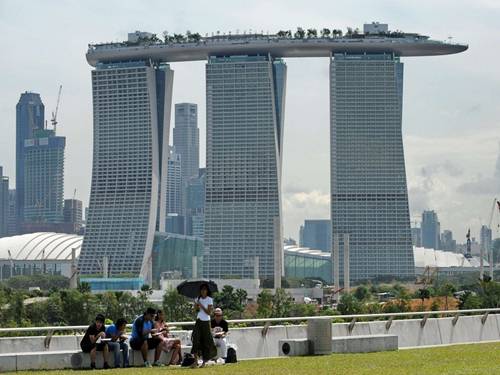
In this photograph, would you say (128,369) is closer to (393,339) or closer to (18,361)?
(18,361)

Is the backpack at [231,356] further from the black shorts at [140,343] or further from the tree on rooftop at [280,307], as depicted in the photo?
the tree on rooftop at [280,307]

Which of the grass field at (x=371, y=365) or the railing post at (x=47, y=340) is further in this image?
the railing post at (x=47, y=340)

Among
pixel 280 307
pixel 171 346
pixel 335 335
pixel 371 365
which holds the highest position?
pixel 171 346

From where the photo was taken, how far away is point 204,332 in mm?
31031

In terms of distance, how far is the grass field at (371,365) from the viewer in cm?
2817

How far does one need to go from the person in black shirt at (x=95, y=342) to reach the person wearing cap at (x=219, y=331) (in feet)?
8.66

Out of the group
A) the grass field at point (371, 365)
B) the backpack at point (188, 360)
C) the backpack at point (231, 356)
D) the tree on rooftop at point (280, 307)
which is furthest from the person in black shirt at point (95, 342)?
the tree on rooftop at point (280, 307)

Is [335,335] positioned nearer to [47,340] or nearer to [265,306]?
[47,340]

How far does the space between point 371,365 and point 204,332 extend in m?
3.90

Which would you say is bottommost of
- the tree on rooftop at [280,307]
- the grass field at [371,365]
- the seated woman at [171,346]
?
the tree on rooftop at [280,307]

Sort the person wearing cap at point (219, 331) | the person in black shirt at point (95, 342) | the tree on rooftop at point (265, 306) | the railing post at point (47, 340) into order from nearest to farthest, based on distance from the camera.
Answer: the person in black shirt at point (95, 342) < the person wearing cap at point (219, 331) < the railing post at point (47, 340) < the tree on rooftop at point (265, 306)

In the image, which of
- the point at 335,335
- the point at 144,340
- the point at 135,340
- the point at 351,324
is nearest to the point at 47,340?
the point at 135,340

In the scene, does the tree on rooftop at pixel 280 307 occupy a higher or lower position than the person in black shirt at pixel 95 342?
lower

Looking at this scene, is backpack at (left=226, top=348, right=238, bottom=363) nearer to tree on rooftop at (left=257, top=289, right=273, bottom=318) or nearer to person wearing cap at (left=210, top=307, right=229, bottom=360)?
person wearing cap at (left=210, top=307, right=229, bottom=360)
